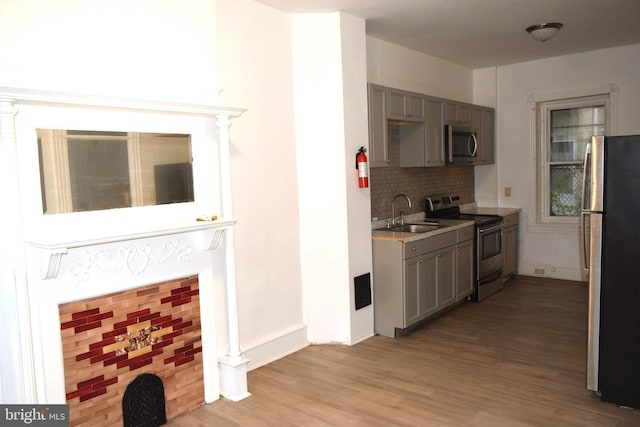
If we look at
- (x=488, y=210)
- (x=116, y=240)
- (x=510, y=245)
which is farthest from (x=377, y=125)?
(x=510, y=245)

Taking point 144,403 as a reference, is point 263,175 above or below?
above

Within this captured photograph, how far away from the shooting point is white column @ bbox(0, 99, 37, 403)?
2.26m

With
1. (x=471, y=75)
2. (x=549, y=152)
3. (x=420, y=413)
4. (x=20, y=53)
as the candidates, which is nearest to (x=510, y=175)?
(x=549, y=152)

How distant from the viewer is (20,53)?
2311 mm

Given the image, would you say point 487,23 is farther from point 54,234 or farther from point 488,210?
point 54,234

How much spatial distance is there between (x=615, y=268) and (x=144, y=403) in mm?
2791

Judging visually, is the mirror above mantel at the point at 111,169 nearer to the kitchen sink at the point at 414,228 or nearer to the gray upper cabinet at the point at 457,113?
the kitchen sink at the point at 414,228

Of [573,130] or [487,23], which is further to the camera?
[573,130]

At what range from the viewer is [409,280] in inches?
169

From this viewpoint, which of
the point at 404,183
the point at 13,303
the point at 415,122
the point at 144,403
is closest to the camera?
the point at 13,303

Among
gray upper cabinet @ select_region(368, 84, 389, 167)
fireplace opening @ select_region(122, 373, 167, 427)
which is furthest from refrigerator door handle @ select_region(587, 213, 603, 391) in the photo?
fireplace opening @ select_region(122, 373, 167, 427)

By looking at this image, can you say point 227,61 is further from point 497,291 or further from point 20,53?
point 497,291

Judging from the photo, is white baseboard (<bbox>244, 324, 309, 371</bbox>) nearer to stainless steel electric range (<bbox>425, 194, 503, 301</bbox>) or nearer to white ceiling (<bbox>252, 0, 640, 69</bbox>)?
stainless steel electric range (<bbox>425, 194, 503, 301</bbox>)

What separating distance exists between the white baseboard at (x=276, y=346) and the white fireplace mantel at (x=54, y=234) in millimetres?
898
